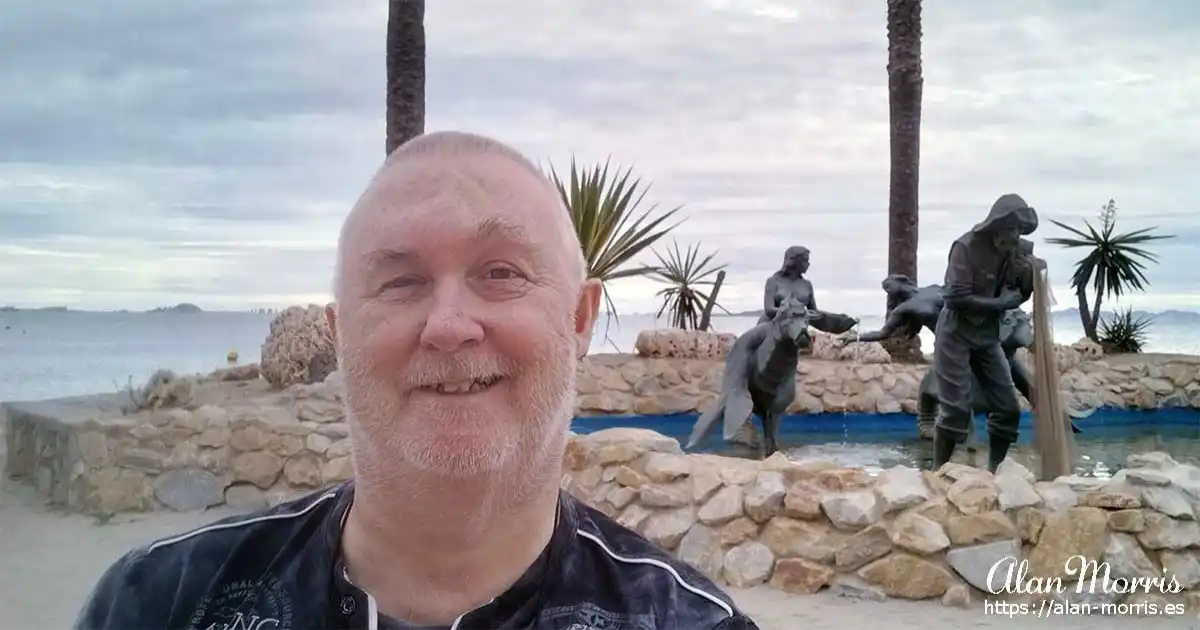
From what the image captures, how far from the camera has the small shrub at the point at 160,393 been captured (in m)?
6.41

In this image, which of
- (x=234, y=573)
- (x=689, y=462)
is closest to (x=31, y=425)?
(x=689, y=462)

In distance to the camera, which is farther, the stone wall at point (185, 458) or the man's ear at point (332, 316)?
the stone wall at point (185, 458)

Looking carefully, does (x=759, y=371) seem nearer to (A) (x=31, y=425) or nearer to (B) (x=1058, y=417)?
(B) (x=1058, y=417)

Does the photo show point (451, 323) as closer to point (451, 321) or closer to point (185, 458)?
point (451, 321)

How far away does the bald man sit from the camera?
3.27 feet

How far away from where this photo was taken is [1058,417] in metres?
5.82

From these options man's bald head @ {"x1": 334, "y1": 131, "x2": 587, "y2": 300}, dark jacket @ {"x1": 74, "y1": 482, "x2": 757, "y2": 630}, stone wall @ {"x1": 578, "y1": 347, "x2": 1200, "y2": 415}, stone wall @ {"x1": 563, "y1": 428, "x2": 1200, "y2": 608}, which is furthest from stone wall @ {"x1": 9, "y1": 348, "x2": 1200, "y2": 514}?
man's bald head @ {"x1": 334, "y1": 131, "x2": 587, "y2": 300}

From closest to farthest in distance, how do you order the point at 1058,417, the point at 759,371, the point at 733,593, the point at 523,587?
the point at 523,587
the point at 733,593
the point at 1058,417
the point at 759,371

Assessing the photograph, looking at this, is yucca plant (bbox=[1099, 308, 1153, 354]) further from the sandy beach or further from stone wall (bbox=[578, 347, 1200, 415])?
the sandy beach

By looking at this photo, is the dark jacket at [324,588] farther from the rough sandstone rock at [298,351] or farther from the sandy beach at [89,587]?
the rough sandstone rock at [298,351]

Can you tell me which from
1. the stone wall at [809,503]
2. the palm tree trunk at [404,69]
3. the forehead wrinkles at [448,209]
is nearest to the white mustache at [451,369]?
the forehead wrinkles at [448,209]

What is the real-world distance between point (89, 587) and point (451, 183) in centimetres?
390

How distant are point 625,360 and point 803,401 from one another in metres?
2.05

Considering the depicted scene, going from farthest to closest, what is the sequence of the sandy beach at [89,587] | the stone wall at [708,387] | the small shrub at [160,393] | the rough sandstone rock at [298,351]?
the stone wall at [708,387] → the rough sandstone rock at [298,351] → the small shrub at [160,393] → the sandy beach at [89,587]
